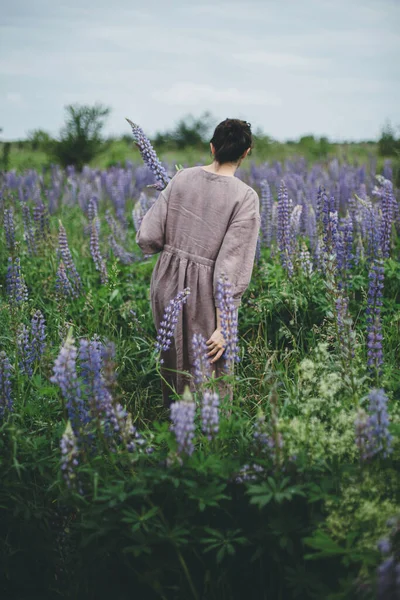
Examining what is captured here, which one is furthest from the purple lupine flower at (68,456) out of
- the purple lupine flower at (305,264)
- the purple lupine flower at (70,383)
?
the purple lupine flower at (305,264)

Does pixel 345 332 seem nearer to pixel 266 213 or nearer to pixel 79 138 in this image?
pixel 266 213

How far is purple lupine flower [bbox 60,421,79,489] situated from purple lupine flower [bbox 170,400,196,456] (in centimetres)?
43

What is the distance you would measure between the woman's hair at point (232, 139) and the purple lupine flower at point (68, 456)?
1.87 metres

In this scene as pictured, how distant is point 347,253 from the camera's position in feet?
14.1

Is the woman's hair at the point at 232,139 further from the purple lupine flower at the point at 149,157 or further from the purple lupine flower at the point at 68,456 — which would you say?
the purple lupine flower at the point at 68,456

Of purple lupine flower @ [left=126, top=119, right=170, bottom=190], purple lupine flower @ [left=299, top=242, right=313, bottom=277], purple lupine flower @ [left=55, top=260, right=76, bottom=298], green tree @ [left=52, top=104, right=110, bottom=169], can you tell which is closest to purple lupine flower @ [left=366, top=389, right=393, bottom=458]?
purple lupine flower @ [left=299, top=242, right=313, bottom=277]

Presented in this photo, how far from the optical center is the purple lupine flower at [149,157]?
3973 mm

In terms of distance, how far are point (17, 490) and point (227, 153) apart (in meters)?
2.17

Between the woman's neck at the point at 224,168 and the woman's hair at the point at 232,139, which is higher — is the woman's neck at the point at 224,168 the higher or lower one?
the lower one

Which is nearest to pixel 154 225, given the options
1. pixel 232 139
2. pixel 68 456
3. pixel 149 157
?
pixel 232 139

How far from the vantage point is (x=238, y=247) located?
10.7 feet

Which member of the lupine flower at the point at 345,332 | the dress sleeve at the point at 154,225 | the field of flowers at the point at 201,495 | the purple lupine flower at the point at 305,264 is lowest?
the field of flowers at the point at 201,495

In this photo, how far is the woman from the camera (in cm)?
325

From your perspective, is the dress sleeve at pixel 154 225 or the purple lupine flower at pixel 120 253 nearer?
the dress sleeve at pixel 154 225
